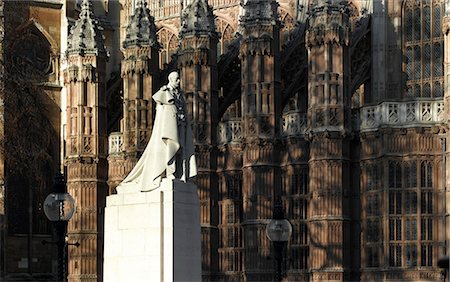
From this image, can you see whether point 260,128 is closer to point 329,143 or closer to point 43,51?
point 329,143

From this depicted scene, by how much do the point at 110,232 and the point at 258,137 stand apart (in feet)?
63.5

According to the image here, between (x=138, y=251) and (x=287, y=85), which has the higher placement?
(x=287, y=85)

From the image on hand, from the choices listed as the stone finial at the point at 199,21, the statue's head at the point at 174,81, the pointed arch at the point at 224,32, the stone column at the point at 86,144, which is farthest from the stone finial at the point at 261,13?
the statue's head at the point at 174,81

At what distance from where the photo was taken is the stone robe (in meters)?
27.0

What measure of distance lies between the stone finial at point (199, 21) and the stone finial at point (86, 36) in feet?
15.6

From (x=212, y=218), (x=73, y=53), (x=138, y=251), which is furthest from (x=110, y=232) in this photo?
(x=73, y=53)

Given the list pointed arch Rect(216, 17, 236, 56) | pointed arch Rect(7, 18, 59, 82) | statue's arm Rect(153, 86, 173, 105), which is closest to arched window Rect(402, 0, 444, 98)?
pointed arch Rect(216, 17, 236, 56)

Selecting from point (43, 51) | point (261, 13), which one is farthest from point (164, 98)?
point (43, 51)

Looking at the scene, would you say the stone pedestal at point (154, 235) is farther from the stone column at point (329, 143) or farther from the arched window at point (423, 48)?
the arched window at point (423, 48)

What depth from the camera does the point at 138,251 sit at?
88.5 feet

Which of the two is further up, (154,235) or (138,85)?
(138,85)

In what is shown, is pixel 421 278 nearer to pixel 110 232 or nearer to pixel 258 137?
pixel 258 137

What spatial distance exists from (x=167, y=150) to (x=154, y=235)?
1794 mm

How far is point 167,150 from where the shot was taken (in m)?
27.0
